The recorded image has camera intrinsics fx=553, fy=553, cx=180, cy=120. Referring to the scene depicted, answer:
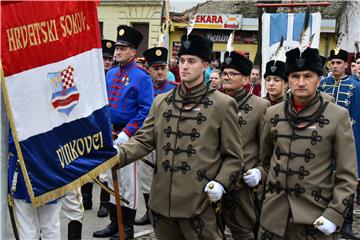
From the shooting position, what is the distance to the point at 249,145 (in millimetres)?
5309

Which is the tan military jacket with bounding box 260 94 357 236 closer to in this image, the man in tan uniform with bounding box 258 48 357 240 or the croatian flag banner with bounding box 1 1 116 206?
the man in tan uniform with bounding box 258 48 357 240

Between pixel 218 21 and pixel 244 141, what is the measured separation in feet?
83.9

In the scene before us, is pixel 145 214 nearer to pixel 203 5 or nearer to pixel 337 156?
pixel 337 156

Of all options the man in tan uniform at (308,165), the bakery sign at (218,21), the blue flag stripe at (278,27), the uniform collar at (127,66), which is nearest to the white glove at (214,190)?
the man in tan uniform at (308,165)

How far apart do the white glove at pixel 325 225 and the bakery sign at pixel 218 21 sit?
87.8ft

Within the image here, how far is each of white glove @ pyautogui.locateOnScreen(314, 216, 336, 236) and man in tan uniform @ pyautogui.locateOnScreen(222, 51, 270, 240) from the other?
1.18m

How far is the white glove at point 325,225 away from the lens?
3.57 m

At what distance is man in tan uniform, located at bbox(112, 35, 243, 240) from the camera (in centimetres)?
399

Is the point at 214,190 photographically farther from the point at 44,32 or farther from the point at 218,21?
the point at 218,21

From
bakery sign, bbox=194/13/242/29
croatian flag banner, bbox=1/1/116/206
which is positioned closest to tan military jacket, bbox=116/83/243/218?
croatian flag banner, bbox=1/1/116/206

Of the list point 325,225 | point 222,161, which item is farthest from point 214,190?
point 325,225

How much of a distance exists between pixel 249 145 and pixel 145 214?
2.28 m

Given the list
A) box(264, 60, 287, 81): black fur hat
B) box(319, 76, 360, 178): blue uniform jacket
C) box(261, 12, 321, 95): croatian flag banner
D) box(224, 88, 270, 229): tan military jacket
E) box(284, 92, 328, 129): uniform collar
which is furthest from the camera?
box(261, 12, 321, 95): croatian flag banner

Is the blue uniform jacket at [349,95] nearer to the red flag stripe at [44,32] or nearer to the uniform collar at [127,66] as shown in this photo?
the uniform collar at [127,66]
